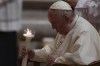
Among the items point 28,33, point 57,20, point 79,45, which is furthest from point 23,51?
point 79,45

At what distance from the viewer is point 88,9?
10.7 feet

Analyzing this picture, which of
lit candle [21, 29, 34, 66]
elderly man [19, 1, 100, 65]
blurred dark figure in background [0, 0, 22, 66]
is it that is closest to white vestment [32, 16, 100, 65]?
elderly man [19, 1, 100, 65]

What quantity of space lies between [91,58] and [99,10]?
62 centimetres

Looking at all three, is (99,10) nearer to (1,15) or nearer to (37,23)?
(37,23)

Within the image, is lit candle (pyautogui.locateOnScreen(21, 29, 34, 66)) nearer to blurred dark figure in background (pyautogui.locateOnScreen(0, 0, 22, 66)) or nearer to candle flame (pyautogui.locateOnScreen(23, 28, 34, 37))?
candle flame (pyautogui.locateOnScreen(23, 28, 34, 37))

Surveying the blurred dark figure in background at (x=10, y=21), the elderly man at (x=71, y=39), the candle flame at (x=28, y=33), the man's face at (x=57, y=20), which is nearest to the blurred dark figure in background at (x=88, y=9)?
the elderly man at (x=71, y=39)

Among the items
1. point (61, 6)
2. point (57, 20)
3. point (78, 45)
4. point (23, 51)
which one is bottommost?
point (23, 51)

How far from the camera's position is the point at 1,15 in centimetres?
190

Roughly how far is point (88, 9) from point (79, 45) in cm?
53

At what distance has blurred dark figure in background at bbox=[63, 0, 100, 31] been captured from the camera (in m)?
3.21

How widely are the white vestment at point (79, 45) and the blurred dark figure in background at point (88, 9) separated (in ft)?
0.50

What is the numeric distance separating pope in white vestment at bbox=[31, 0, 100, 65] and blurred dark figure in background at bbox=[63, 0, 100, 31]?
15 centimetres

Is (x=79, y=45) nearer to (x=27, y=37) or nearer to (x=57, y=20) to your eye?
(x=57, y=20)

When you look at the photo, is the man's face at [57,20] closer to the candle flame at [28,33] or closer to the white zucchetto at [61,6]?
the white zucchetto at [61,6]
